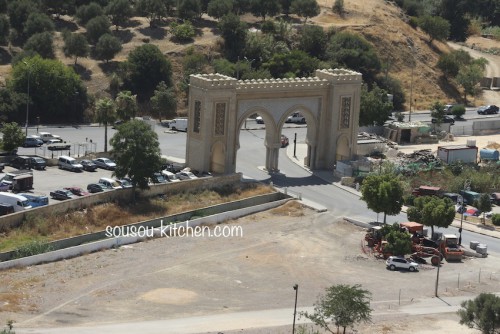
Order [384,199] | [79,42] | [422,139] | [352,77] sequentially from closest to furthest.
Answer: [384,199] < [352,77] < [422,139] < [79,42]

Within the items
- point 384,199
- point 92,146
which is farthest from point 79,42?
point 384,199

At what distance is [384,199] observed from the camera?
248 feet

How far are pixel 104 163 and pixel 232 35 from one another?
38.3 meters

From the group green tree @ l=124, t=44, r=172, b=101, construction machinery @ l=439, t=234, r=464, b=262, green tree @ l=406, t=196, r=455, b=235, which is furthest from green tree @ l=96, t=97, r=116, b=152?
construction machinery @ l=439, t=234, r=464, b=262

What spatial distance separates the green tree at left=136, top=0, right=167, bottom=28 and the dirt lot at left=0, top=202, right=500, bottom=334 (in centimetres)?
4961

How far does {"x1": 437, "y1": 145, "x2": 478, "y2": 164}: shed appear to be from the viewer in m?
94.3

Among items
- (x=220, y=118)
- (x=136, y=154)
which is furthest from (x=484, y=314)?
(x=220, y=118)

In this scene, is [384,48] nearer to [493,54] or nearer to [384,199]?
[493,54]

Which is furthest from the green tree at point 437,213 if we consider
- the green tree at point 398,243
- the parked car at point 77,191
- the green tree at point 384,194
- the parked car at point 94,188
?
the parked car at point 77,191

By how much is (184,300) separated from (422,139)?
1826 inches

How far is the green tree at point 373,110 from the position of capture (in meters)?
103

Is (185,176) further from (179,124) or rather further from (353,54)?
(353,54)

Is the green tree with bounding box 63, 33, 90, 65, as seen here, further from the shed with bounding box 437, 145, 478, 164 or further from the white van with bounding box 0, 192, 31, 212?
the white van with bounding box 0, 192, 31, 212

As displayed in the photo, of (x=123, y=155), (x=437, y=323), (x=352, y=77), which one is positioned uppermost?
(x=352, y=77)
